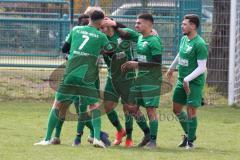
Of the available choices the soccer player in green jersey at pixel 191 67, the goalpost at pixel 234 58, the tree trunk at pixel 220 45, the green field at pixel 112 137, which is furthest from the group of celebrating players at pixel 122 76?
the tree trunk at pixel 220 45

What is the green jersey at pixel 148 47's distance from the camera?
1052cm

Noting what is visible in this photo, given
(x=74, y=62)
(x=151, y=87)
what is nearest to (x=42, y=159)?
(x=74, y=62)

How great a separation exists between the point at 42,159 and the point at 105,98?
2.44 m

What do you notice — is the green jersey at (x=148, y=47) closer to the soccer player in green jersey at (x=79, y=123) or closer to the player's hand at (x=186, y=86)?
the player's hand at (x=186, y=86)

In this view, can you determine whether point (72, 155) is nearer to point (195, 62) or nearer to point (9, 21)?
point (195, 62)

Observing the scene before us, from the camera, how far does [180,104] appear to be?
1106cm

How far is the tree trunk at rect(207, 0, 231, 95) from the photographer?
1744 centimetres

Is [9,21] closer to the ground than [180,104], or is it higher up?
higher up

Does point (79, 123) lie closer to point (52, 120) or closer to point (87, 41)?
point (52, 120)

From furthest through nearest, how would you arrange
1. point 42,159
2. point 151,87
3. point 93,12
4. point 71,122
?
point 71,122
point 151,87
point 93,12
point 42,159

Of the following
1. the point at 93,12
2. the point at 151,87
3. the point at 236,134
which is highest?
the point at 93,12

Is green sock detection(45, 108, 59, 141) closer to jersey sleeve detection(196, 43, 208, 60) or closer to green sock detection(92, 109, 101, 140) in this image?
green sock detection(92, 109, 101, 140)

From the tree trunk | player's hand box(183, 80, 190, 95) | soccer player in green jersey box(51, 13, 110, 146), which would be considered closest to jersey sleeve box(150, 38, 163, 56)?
player's hand box(183, 80, 190, 95)

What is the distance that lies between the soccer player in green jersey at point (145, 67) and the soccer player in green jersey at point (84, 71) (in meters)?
0.55
